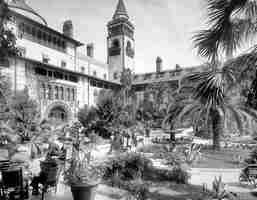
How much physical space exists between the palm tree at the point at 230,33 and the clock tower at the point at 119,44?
152ft

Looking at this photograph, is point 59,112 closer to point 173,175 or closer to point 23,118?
point 23,118

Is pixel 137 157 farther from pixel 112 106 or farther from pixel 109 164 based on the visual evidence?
pixel 112 106

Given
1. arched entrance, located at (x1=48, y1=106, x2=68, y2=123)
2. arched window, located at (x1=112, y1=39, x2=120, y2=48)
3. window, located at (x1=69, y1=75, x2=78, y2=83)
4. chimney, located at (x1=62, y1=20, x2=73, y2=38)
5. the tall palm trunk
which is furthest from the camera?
arched window, located at (x1=112, y1=39, x2=120, y2=48)

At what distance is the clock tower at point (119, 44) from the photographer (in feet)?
169

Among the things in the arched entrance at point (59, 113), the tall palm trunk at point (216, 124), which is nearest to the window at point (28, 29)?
the arched entrance at point (59, 113)

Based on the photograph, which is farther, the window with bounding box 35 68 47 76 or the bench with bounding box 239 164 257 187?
the window with bounding box 35 68 47 76

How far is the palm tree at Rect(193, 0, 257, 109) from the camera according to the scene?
11.0 feet

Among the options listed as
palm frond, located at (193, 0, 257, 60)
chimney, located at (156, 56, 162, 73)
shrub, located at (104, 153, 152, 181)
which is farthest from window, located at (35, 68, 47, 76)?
chimney, located at (156, 56, 162, 73)

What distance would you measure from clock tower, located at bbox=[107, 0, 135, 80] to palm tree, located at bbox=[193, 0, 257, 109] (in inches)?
1829

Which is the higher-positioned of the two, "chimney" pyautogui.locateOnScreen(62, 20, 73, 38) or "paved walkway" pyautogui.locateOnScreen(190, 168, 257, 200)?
"chimney" pyautogui.locateOnScreen(62, 20, 73, 38)

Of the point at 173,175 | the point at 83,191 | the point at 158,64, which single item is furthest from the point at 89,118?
the point at 158,64

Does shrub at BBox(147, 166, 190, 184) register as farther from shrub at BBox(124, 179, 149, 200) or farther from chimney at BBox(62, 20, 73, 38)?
chimney at BBox(62, 20, 73, 38)

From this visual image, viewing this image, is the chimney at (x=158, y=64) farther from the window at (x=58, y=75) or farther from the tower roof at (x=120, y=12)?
the window at (x=58, y=75)

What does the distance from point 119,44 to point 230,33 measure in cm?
5118
